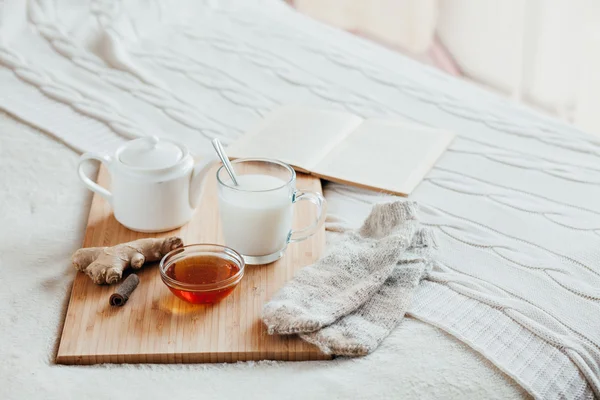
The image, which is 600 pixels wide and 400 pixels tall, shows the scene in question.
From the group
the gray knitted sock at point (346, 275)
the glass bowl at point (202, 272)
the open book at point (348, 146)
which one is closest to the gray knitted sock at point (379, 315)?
the gray knitted sock at point (346, 275)

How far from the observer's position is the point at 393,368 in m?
0.84

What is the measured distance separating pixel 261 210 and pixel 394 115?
57 cm

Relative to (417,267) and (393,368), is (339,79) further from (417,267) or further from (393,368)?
(393,368)

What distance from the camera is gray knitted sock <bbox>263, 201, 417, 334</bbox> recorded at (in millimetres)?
869

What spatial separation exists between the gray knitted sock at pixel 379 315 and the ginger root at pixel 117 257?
9.4 inches

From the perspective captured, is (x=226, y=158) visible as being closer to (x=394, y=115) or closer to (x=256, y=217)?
(x=256, y=217)

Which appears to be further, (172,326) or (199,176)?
(199,176)

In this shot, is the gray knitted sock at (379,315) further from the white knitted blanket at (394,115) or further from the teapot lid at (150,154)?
the teapot lid at (150,154)

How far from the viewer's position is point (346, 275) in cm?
97

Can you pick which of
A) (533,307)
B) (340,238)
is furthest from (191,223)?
(533,307)

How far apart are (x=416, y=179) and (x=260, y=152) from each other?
26 cm

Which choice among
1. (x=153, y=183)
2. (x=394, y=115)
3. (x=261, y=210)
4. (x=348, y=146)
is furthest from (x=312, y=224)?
(x=394, y=115)

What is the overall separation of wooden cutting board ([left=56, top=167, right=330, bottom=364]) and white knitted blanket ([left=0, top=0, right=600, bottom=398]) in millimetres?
173

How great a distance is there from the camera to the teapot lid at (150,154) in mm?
1050
